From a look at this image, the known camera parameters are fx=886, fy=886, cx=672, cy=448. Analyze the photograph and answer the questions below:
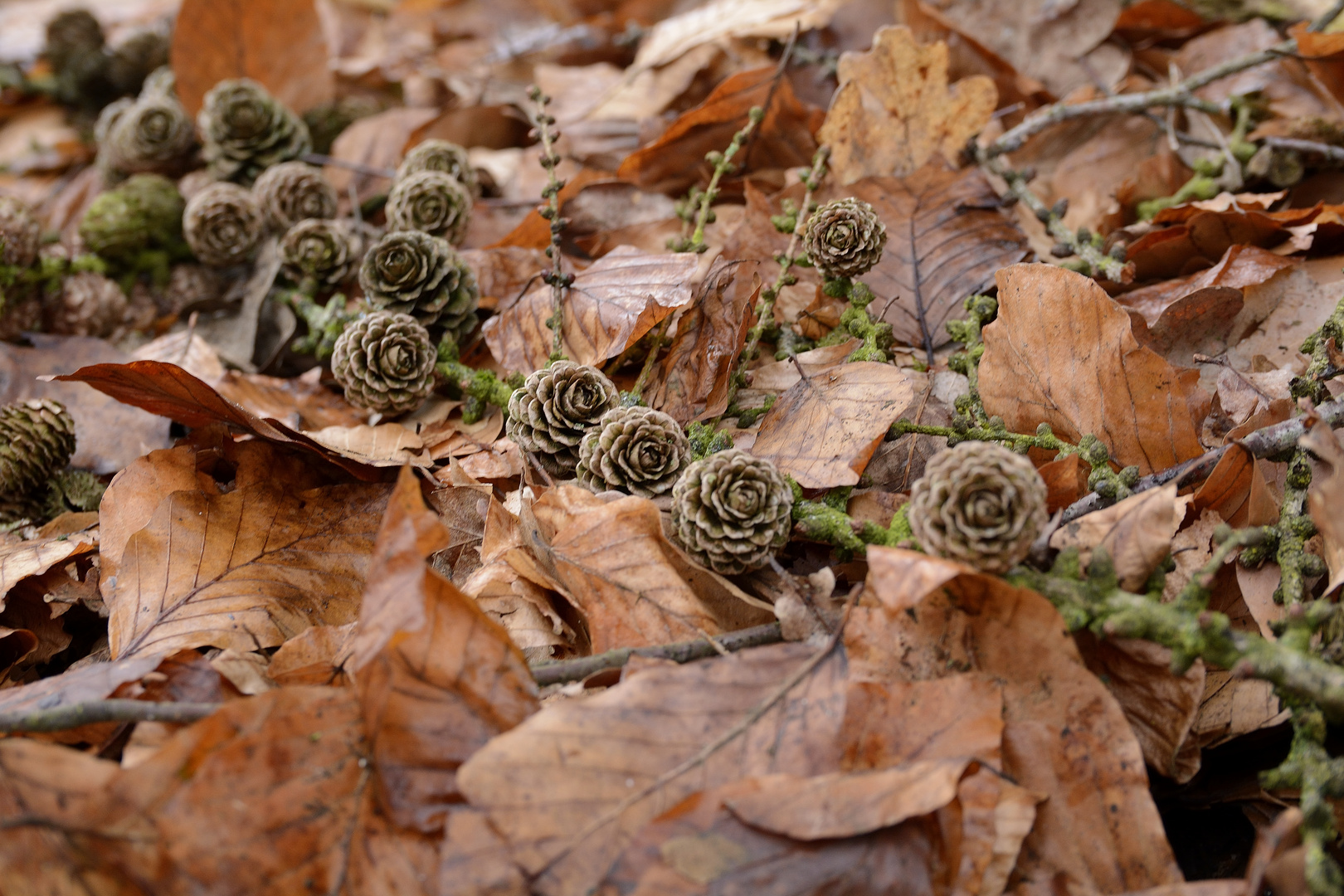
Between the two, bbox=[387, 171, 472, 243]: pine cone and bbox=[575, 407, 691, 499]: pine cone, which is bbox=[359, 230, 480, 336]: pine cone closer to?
bbox=[387, 171, 472, 243]: pine cone

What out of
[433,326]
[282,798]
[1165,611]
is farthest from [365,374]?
[1165,611]

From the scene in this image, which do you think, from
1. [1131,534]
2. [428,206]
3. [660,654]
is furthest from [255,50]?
[1131,534]

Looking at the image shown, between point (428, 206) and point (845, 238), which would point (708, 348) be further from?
point (428, 206)

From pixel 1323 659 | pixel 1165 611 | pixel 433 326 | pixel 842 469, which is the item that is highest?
pixel 433 326

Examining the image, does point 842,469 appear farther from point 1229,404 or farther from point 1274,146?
point 1274,146

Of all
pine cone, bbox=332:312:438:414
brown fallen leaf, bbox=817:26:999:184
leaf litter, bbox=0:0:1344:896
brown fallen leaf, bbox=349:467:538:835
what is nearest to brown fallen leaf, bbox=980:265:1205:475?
leaf litter, bbox=0:0:1344:896

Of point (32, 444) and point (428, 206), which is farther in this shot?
point (428, 206)

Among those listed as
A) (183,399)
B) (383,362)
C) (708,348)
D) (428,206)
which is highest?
(428,206)
